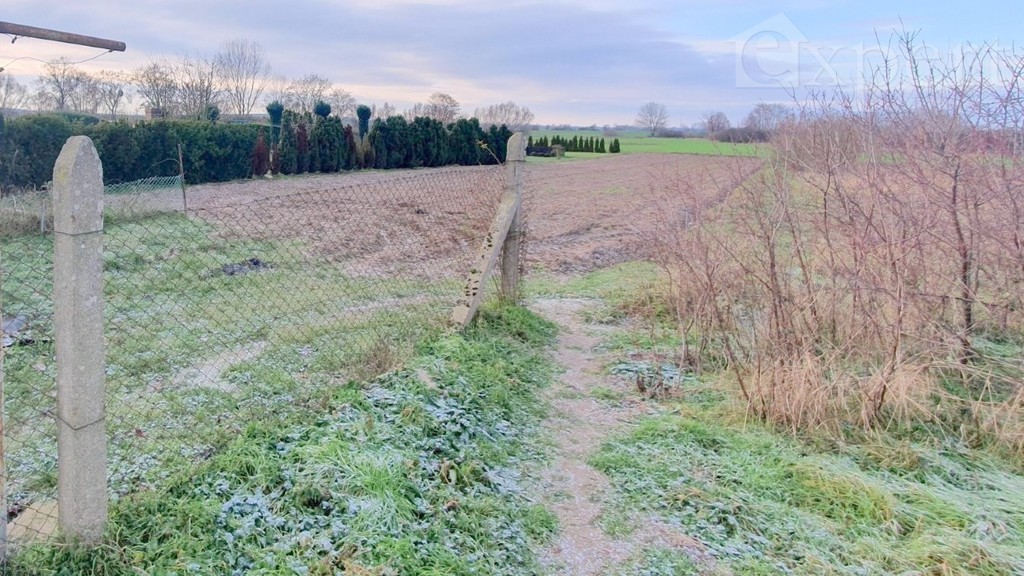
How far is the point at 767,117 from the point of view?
6.07 metres

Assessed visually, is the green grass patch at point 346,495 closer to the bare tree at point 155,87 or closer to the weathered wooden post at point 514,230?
the weathered wooden post at point 514,230

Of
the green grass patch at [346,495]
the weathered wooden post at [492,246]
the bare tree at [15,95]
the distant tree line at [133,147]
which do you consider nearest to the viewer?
the green grass patch at [346,495]

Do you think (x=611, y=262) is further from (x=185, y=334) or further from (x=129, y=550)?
(x=129, y=550)

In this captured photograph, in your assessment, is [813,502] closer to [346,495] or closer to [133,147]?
[346,495]

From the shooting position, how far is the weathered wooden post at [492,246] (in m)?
5.20

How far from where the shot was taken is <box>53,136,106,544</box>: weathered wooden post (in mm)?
2055

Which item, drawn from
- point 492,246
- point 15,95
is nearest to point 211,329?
point 492,246

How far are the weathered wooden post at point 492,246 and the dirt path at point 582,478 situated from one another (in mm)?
890

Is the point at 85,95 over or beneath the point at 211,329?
over

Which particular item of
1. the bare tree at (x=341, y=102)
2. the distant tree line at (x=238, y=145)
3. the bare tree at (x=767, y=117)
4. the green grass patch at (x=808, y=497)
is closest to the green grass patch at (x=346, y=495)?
the green grass patch at (x=808, y=497)

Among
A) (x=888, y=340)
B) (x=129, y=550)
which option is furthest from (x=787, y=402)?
(x=129, y=550)

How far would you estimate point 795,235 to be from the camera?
15.1 feet

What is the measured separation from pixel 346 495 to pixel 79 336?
46.0 inches

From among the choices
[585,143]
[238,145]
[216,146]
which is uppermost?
[585,143]
